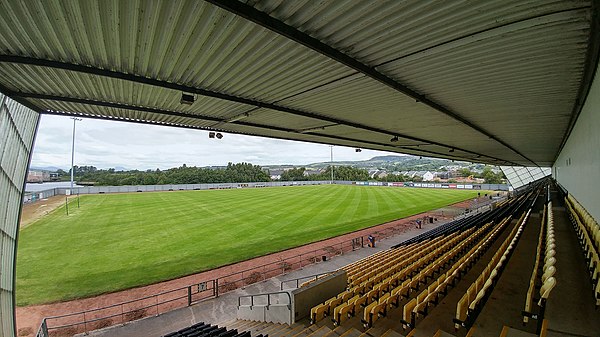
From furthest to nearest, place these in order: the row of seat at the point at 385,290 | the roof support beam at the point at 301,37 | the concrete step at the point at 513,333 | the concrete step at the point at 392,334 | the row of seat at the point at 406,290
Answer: the row of seat at the point at 385,290
the row of seat at the point at 406,290
the concrete step at the point at 392,334
the concrete step at the point at 513,333
the roof support beam at the point at 301,37

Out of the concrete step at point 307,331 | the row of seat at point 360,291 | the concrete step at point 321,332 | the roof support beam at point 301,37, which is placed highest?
the roof support beam at point 301,37

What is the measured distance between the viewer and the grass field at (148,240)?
13.1 m

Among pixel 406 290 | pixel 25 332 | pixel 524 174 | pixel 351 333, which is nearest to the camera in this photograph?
pixel 351 333

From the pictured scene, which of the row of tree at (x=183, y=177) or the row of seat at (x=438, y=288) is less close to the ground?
the row of tree at (x=183, y=177)

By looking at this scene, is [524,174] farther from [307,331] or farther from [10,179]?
[10,179]

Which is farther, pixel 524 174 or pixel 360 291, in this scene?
pixel 524 174

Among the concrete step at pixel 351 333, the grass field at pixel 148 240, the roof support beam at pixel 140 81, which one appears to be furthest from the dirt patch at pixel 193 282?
the roof support beam at pixel 140 81

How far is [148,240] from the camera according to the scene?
64.4 ft

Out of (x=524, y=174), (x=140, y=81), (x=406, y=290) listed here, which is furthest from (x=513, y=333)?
(x=524, y=174)

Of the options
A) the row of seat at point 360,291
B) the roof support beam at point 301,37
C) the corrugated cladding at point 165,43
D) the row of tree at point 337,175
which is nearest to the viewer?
the roof support beam at point 301,37

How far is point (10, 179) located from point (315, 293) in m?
8.32

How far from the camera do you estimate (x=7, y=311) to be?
6.52 meters

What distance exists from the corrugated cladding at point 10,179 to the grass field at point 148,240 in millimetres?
5550

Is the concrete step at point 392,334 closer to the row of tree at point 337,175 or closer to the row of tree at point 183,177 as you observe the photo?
the row of tree at point 183,177
